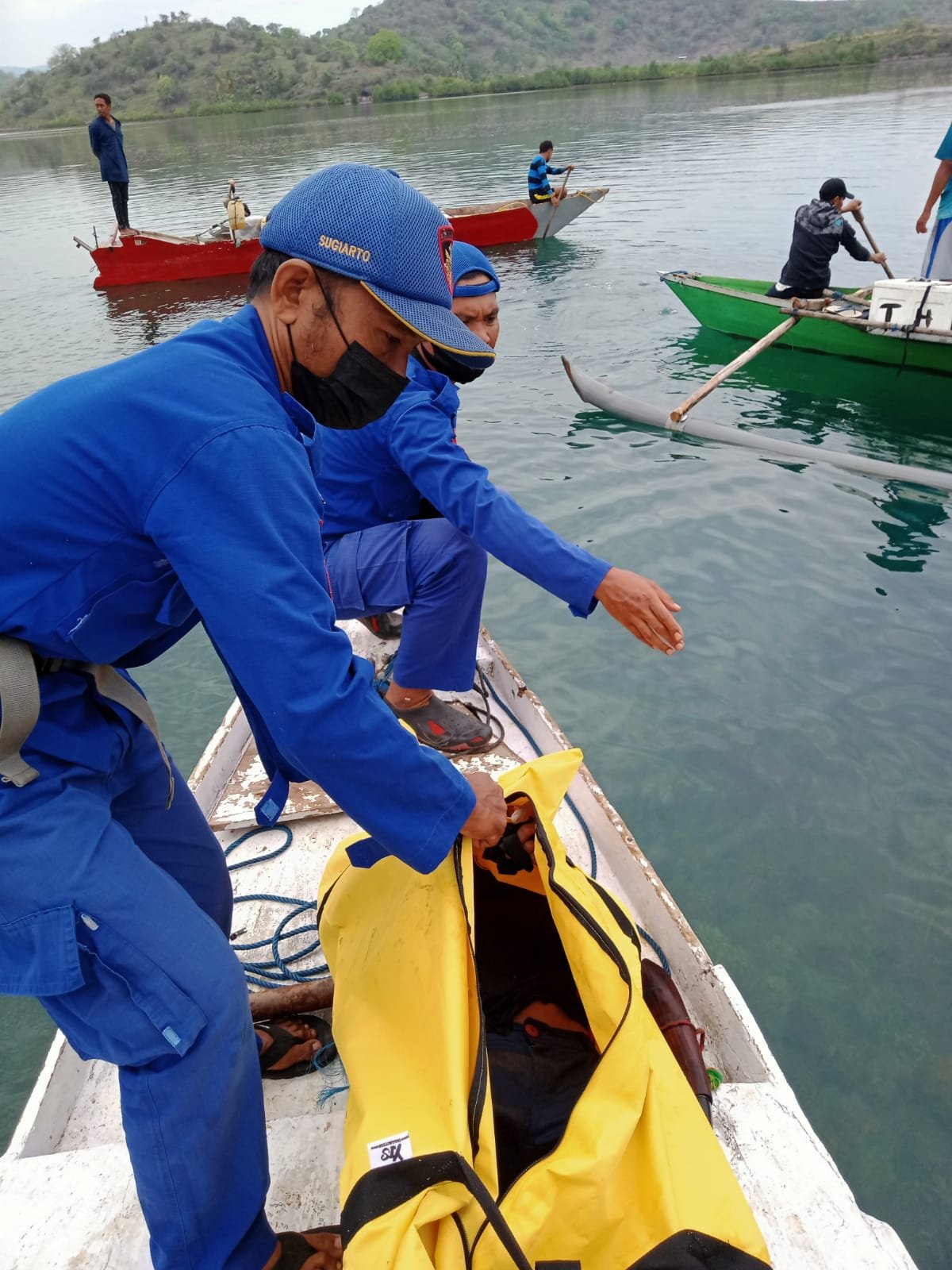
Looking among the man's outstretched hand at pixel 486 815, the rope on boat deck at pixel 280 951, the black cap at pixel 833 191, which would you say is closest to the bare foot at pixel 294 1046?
the rope on boat deck at pixel 280 951

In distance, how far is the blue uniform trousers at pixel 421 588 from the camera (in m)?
3.41

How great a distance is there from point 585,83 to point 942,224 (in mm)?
70372

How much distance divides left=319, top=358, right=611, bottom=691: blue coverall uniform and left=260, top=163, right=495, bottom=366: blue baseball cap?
146cm

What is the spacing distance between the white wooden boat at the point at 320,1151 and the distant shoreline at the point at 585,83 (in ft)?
232

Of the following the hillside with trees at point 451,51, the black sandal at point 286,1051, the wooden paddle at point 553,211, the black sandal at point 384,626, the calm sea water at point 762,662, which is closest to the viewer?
the black sandal at point 286,1051

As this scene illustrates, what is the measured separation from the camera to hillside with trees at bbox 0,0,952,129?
6962cm

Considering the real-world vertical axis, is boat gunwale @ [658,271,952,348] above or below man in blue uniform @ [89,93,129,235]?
below

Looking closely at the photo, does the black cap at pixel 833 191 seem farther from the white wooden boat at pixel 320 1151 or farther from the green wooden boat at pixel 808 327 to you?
the white wooden boat at pixel 320 1151

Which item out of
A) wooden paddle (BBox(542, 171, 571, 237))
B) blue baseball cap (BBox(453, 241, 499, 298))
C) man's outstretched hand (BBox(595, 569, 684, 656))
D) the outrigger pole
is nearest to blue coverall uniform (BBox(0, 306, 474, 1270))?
man's outstretched hand (BBox(595, 569, 684, 656))

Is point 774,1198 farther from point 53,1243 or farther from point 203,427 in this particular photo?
point 203,427

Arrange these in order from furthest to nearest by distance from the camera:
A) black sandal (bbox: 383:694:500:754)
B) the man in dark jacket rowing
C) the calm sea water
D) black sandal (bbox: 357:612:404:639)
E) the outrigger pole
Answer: the man in dark jacket rowing < the outrigger pole < black sandal (bbox: 357:612:404:639) < black sandal (bbox: 383:694:500:754) < the calm sea water

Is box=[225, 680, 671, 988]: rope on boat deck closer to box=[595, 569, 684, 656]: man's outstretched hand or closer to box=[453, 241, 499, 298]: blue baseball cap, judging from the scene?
box=[595, 569, 684, 656]: man's outstretched hand

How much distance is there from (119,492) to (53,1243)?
5.41 ft

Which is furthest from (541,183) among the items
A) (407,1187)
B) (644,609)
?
(407,1187)
